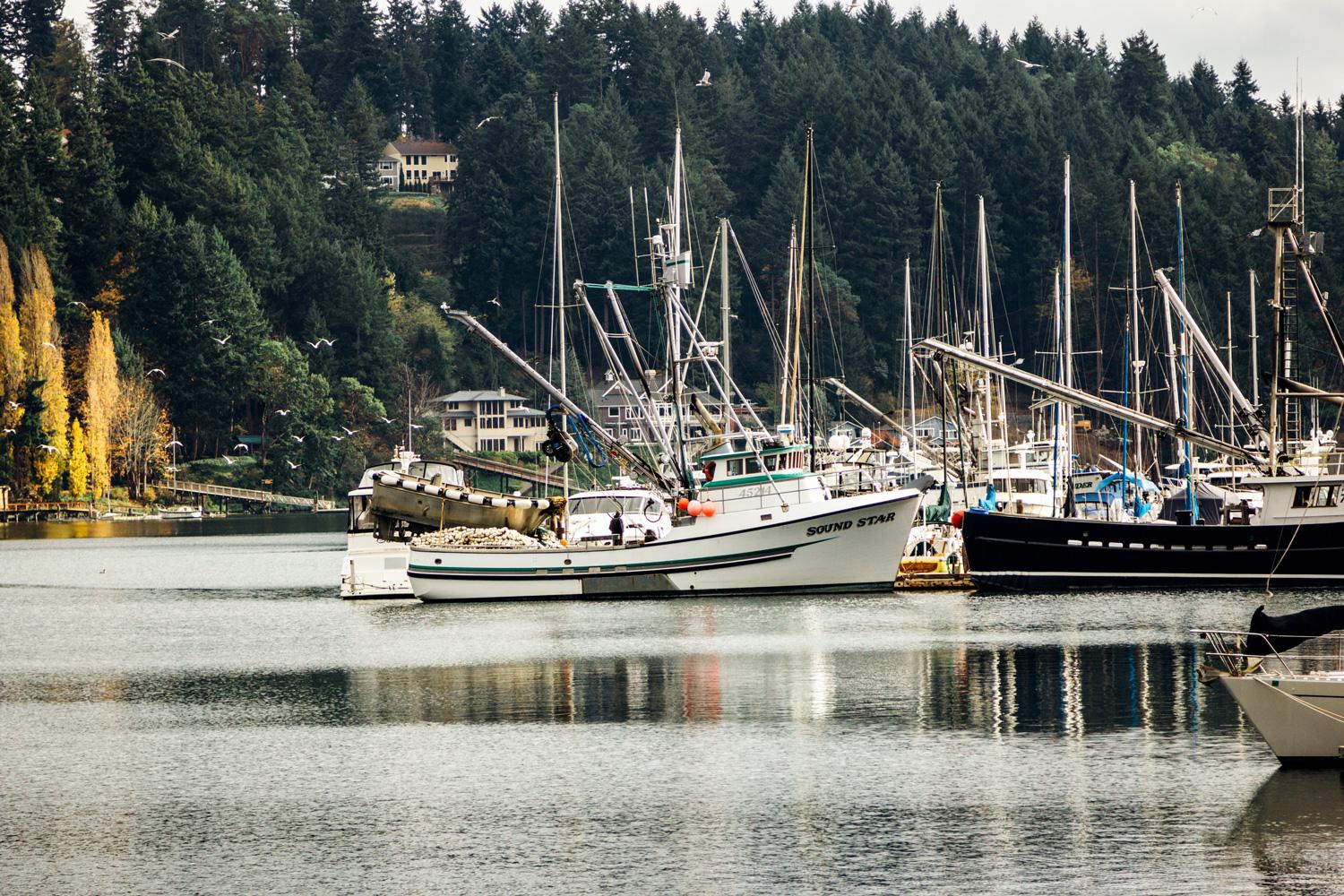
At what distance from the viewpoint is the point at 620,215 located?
7800 inches

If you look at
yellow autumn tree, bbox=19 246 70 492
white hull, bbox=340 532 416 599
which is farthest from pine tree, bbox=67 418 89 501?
white hull, bbox=340 532 416 599

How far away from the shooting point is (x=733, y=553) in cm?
6088

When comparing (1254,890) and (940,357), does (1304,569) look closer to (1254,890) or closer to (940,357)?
(940,357)

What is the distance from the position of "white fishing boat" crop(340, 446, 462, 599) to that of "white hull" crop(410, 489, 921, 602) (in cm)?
516

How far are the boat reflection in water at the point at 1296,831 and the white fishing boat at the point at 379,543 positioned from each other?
1682 inches

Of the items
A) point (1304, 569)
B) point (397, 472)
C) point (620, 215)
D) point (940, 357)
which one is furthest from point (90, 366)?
point (1304, 569)

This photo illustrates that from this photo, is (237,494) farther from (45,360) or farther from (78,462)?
(45,360)

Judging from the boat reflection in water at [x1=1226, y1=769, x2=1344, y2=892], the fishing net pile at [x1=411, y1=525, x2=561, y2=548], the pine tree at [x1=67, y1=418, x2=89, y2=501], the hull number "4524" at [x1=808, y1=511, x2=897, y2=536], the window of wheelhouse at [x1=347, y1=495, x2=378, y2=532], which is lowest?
the boat reflection in water at [x1=1226, y1=769, x2=1344, y2=892]

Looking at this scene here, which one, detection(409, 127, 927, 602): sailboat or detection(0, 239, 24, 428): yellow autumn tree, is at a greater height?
detection(0, 239, 24, 428): yellow autumn tree

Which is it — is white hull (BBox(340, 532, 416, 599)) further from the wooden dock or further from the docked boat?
the wooden dock

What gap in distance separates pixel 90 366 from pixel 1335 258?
106963 millimetres

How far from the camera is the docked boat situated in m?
29.1

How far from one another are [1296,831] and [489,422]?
537ft

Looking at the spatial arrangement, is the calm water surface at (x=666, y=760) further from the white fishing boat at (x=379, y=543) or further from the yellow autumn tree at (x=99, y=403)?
the yellow autumn tree at (x=99, y=403)
